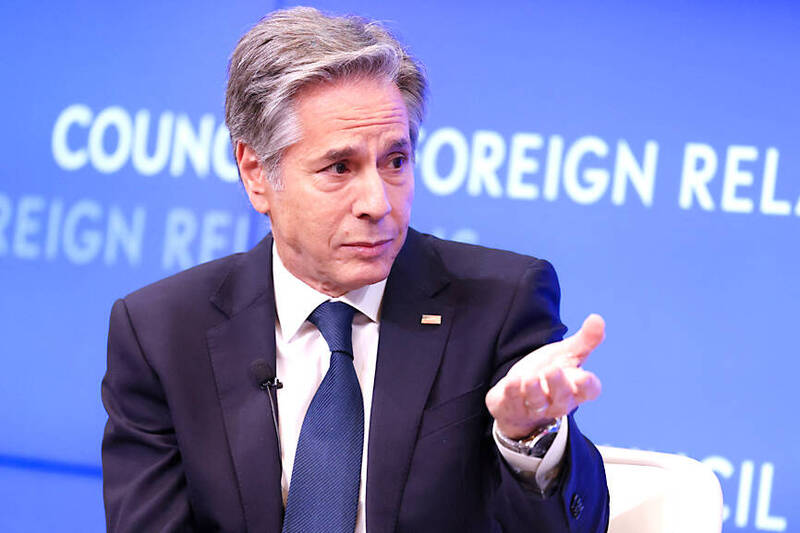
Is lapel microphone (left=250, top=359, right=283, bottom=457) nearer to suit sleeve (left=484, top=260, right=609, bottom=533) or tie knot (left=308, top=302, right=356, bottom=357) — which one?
tie knot (left=308, top=302, right=356, bottom=357)

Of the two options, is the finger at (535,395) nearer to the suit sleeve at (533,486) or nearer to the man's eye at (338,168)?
the suit sleeve at (533,486)

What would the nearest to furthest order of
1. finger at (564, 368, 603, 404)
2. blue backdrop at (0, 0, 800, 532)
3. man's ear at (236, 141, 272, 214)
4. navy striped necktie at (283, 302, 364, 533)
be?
finger at (564, 368, 603, 404), navy striped necktie at (283, 302, 364, 533), man's ear at (236, 141, 272, 214), blue backdrop at (0, 0, 800, 532)

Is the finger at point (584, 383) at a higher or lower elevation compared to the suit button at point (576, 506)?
higher

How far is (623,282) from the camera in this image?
331 centimetres

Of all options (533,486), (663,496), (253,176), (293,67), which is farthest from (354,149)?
(663,496)

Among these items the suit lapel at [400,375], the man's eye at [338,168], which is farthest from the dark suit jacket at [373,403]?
the man's eye at [338,168]

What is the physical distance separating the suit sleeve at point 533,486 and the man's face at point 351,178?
26cm

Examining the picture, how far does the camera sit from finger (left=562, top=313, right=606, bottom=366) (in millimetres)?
1369

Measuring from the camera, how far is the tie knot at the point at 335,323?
1.79 meters

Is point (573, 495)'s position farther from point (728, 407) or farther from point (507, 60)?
point (507, 60)

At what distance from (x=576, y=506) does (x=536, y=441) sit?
143 millimetres

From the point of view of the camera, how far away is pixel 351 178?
1.77m

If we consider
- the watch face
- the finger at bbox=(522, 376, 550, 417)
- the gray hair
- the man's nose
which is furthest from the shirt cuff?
the gray hair

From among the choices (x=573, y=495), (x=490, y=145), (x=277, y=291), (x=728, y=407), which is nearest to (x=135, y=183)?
(x=490, y=145)
